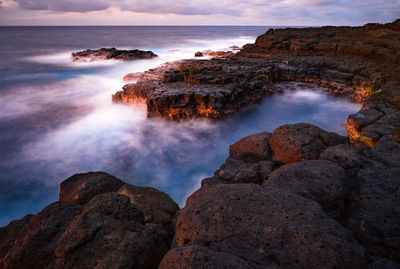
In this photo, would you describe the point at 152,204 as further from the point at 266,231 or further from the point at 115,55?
the point at 115,55

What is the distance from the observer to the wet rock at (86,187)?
3471 mm

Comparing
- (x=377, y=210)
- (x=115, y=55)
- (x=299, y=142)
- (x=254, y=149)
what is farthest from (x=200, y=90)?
(x=115, y=55)

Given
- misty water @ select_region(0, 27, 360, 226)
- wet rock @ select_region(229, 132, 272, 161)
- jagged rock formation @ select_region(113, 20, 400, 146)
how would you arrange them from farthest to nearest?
1. misty water @ select_region(0, 27, 360, 226)
2. jagged rock formation @ select_region(113, 20, 400, 146)
3. wet rock @ select_region(229, 132, 272, 161)

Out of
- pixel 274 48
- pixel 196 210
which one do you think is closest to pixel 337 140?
pixel 196 210

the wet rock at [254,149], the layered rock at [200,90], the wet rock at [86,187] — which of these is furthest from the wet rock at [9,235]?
the layered rock at [200,90]

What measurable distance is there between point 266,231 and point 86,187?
2.81 meters

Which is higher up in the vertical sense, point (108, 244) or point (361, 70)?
point (361, 70)

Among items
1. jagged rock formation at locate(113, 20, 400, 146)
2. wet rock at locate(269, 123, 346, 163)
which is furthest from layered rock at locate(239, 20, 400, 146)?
wet rock at locate(269, 123, 346, 163)

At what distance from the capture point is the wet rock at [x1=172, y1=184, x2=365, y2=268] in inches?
68.4

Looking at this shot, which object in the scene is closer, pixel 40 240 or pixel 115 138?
pixel 40 240

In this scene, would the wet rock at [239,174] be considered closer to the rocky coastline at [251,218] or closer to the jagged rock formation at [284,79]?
the rocky coastline at [251,218]

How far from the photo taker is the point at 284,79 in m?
13.2

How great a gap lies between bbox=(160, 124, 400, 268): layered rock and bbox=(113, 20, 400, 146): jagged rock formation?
9.00ft

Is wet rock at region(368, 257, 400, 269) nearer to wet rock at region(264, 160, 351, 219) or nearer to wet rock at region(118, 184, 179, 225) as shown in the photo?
wet rock at region(264, 160, 351, 219)
